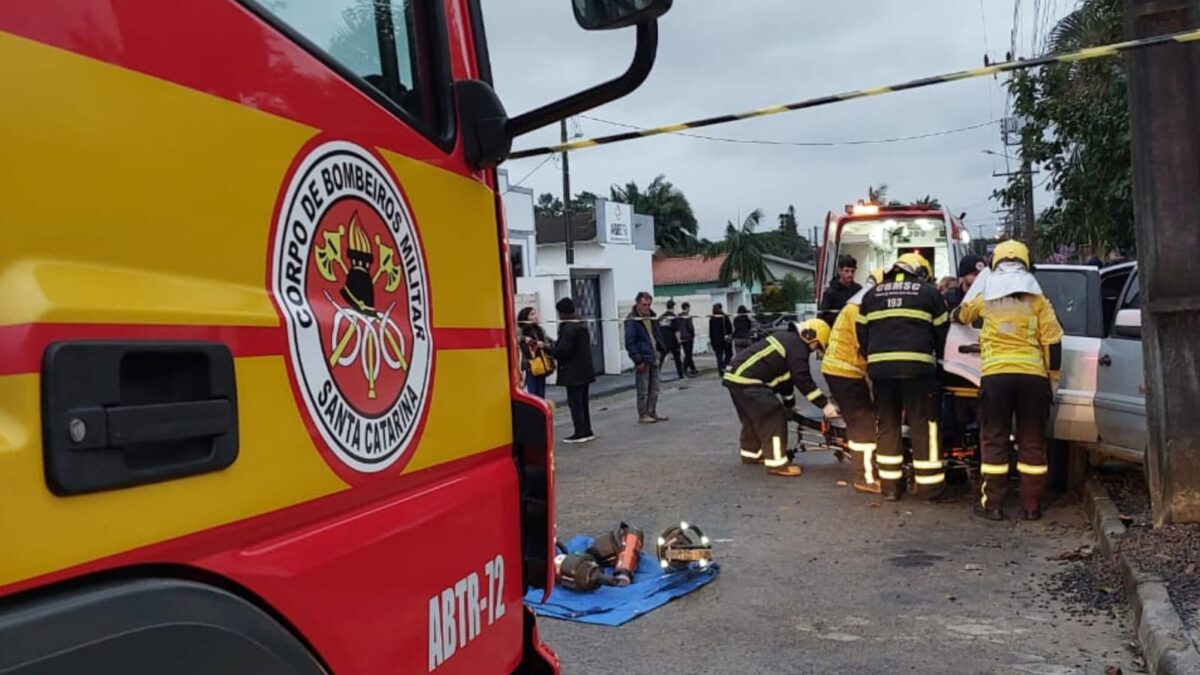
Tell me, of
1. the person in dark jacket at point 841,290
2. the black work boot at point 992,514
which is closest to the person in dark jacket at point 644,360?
the person in dark jacket at point 841,290

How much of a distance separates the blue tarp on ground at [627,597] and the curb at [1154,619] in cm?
211

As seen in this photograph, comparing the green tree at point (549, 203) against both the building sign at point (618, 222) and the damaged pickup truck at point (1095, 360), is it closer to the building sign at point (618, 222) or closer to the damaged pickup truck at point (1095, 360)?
the building sign at point (618, 222)

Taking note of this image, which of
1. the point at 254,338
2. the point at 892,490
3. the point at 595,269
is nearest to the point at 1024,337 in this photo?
the point at 892,490

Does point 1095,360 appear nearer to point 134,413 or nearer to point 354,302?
point 354,302

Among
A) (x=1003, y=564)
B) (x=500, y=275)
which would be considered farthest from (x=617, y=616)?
(x=500, y=275)

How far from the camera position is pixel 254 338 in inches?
55.7

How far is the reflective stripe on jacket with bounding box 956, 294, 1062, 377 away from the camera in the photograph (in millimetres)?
6590

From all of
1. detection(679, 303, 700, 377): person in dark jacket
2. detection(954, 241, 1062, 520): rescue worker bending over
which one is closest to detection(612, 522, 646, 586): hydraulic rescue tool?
detection(954, 241, 1062, 520): rescue worker bending over

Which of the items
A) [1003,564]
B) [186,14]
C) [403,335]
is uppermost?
[186,14]

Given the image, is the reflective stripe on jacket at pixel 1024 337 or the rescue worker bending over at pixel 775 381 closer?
the reflective stripe on jacket at pixel 1024 337

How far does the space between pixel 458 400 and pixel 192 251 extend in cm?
75

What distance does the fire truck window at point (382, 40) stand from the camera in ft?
5.69

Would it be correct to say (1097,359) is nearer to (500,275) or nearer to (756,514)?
(756,514)

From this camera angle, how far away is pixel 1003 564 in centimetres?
589
